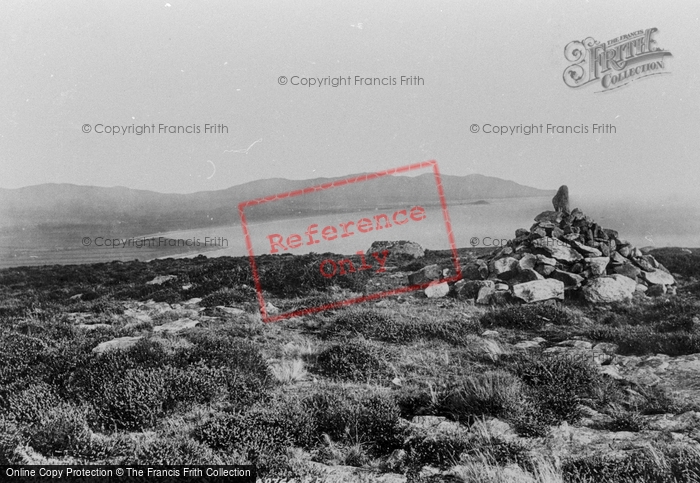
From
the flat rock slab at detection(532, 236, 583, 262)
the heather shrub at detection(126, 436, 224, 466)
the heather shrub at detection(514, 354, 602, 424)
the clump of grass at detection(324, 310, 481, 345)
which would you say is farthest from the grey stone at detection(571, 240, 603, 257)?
the heather shrub at detection(126, 436, 224, 466)

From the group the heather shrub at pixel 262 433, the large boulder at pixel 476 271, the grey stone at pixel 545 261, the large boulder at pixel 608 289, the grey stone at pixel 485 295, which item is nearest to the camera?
the heather shrub at pixel 262 433

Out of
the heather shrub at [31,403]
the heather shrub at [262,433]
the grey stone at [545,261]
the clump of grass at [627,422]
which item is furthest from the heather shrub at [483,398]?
the grey stone at [545,261]

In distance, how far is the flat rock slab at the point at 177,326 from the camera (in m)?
10.1

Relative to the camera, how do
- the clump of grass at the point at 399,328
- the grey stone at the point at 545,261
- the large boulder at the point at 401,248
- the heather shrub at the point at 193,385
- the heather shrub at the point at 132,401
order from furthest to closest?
1. the large boulder at the point at 401,248
2. the grey stone at the point at 545,261
3. the clump of grass at the point at 399,328
4. the heather shrub at the point at 193,385
5. the heather shrub at the point at 132,401

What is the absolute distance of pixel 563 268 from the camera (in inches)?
524

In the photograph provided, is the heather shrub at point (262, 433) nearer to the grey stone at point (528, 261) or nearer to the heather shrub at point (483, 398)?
the heather shrub at point (483, 398)

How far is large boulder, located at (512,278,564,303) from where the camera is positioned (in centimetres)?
1204

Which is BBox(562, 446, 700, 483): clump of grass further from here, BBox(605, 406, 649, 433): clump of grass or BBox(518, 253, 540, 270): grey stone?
BBox(518, 253, 540, 270): grey stone

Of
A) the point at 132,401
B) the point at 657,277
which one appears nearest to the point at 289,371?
the point at 132,401

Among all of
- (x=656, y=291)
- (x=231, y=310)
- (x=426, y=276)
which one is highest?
(x=231, y=310)

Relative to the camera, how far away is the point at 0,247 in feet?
54.2

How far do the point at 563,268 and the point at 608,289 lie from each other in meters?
1.47

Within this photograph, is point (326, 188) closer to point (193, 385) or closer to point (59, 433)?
point (193, 385)

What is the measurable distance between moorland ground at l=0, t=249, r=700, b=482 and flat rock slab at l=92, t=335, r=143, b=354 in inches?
3.6
